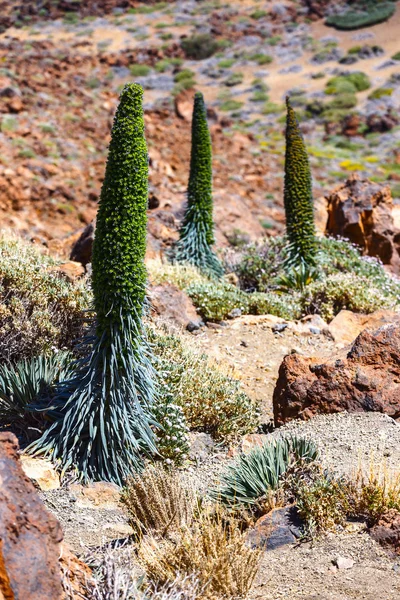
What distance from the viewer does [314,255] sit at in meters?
11.5

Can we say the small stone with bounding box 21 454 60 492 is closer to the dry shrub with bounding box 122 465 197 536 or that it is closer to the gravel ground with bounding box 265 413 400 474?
the dry shrub with bounding box 122 465 197 536

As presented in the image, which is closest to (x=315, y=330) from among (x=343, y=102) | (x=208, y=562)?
(x=208, y=562)

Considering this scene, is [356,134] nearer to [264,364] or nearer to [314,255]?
[314,255]

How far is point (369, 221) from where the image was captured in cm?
1379

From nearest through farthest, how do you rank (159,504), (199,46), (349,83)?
(159,504), (349,83), (199,46)

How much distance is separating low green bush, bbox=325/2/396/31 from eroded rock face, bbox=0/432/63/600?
2159 inches

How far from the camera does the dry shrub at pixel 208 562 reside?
11.6ft

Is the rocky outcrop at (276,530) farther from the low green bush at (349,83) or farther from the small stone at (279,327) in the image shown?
the low green bush at (349,83)

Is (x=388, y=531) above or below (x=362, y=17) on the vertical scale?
above

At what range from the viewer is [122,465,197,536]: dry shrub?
13.8 ft

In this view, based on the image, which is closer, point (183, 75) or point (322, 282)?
point (322, 282)

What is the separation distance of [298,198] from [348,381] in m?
5.81

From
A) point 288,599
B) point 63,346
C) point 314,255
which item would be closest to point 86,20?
point 314,255

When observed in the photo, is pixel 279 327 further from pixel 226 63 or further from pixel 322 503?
pixel 226 63
